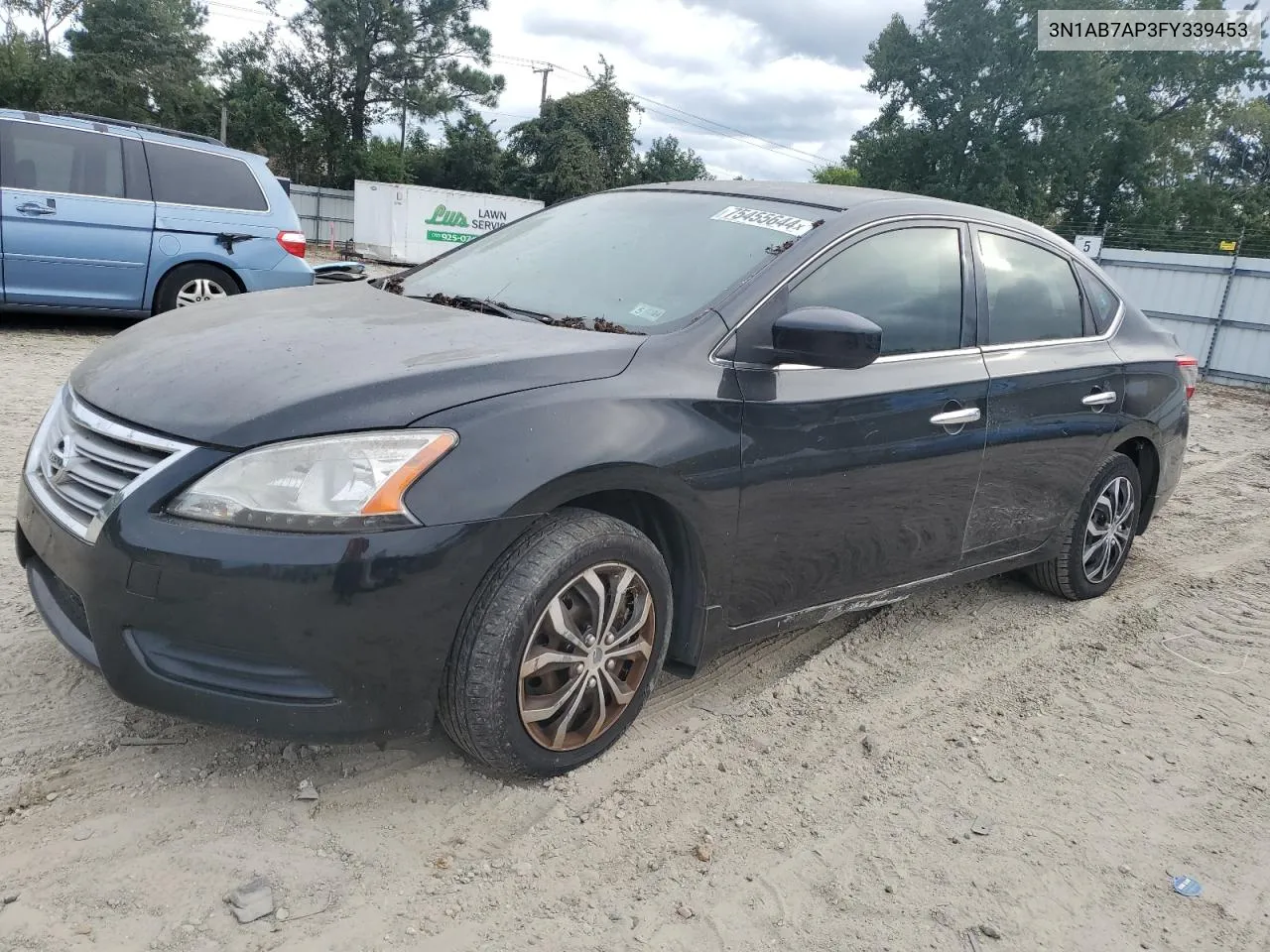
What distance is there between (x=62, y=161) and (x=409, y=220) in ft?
61.0

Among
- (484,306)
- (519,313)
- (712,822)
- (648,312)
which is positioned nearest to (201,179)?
(484,306)

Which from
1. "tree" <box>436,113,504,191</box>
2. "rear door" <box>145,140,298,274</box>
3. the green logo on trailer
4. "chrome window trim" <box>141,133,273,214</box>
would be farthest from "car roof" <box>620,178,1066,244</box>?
"tree" <box>436,113,504,191</box>

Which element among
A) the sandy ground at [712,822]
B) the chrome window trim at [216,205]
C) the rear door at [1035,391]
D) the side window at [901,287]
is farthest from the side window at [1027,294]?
the chrome window trim at [216,205]

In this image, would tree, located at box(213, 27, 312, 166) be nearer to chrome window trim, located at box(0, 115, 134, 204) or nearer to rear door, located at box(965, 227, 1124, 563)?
chrome window trim, located at box(0, 115, 134, 204)

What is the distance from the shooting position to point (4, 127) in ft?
24.8

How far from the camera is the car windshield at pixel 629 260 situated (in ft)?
9.82

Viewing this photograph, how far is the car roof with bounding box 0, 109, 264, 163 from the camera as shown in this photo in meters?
7.80

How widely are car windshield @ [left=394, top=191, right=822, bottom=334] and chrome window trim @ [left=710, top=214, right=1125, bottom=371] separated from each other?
11cm

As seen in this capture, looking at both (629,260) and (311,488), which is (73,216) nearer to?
(629,260)

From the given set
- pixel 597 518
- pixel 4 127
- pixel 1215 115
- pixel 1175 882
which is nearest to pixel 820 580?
pixel 597 518

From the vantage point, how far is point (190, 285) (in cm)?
832

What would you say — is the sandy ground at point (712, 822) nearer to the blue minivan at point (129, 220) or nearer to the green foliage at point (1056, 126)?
the blue minivan at point (129, 220)

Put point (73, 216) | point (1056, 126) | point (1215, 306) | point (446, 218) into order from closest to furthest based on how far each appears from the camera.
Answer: point (73, 216) < point (1215, 306) < point (446, 218) < point (1056, 126)

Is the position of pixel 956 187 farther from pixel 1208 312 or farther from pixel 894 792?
pixel 894 792
